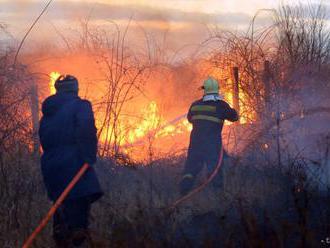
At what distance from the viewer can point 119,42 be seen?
9906 mm

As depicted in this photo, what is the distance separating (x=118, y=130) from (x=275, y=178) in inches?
119

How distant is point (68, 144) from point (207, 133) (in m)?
2.61

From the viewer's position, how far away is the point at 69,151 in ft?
18.9

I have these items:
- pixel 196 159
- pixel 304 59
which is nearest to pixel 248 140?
pixel 196 159

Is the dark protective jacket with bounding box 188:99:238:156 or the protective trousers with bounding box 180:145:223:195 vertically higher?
the dark protective jacket with bounding box 188:99:238:156

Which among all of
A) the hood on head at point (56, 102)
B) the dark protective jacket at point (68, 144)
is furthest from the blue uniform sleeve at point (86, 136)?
the hood on head at point (56, 102)

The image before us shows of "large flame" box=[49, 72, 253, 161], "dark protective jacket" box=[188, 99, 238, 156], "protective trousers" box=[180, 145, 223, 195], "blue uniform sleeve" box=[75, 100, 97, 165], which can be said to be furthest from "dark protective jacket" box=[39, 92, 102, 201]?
"large flame" box=[49, 72, 253, 161]

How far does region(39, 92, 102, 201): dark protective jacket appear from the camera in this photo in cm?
569

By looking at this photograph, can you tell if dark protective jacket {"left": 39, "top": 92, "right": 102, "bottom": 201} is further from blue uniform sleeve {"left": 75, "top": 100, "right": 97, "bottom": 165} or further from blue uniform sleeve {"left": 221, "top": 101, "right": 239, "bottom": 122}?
blue uniform sleeve {"left": 221, "top": 101, "right": 239, "bottom": 122}

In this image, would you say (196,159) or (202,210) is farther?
(196,159)

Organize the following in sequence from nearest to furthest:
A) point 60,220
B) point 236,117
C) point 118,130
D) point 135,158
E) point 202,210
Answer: point 60,220 → point 202,210 → point 236,117 → point 118,130 → point 135,158

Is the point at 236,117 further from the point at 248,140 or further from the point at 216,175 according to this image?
the point at 248,140

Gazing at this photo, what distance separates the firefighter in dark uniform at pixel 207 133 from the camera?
7.97 metres

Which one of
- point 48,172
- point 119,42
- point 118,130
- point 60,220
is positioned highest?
point 119,42
